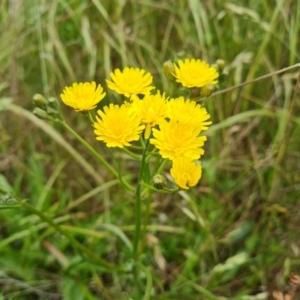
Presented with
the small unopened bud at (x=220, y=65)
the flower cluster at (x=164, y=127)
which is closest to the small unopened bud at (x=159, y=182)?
the flower cluster at (x=164, y=127)

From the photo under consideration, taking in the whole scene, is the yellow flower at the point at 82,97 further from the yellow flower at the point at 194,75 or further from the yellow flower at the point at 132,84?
the yellow flower at the point at 194,75

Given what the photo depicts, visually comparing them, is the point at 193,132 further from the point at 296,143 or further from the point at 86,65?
the point at 86,65

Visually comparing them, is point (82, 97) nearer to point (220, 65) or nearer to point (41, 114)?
point (41, 114)

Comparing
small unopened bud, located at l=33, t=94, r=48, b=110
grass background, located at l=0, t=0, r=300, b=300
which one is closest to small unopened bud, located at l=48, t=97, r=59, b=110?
small unopened bud, located at l=33, t=94, r=48, b=110

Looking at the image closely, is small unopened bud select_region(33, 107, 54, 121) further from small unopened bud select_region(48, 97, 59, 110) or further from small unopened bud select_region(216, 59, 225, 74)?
small unopened bud select_region(216, 59, 225, 74)

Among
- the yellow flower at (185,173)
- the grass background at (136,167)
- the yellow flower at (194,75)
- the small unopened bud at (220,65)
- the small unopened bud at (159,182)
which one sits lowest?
the grass background at (136,167)

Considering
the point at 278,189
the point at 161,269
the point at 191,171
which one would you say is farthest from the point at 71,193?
the point at 191,171

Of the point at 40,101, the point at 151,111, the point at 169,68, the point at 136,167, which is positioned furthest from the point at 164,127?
the point at 136,167
